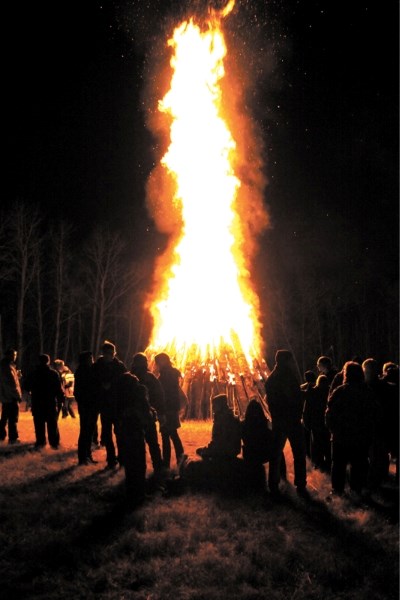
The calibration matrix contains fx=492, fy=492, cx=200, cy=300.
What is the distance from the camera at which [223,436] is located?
764 centimetres

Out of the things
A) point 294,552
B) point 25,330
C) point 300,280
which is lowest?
point 294,552

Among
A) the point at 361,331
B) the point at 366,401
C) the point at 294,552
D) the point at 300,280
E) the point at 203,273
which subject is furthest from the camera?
the point at 361,331

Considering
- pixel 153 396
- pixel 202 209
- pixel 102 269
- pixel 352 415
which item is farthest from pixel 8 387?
pixel 102 269

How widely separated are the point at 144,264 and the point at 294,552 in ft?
108

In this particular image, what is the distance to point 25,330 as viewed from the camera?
37.0m

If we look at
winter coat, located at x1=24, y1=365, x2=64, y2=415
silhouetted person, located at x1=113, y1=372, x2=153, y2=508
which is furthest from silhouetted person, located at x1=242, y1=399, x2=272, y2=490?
winter coat, located at x1=24, y1=365, x2=64, y2=415

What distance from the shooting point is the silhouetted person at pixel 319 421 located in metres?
8.68

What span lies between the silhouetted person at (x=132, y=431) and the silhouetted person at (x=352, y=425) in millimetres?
2631

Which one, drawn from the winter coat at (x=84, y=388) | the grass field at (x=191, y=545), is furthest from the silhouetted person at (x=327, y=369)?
the winter coat at (x=84, y=388)

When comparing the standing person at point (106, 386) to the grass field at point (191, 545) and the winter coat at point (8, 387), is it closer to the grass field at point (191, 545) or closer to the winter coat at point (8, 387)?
the grass field at point (191, 545)

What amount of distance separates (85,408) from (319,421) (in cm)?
420

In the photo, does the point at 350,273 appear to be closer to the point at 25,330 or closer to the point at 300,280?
the point at 300,280

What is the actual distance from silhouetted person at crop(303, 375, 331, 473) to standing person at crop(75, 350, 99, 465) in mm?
3864

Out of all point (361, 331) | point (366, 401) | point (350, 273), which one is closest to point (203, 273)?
point (366, 401)
